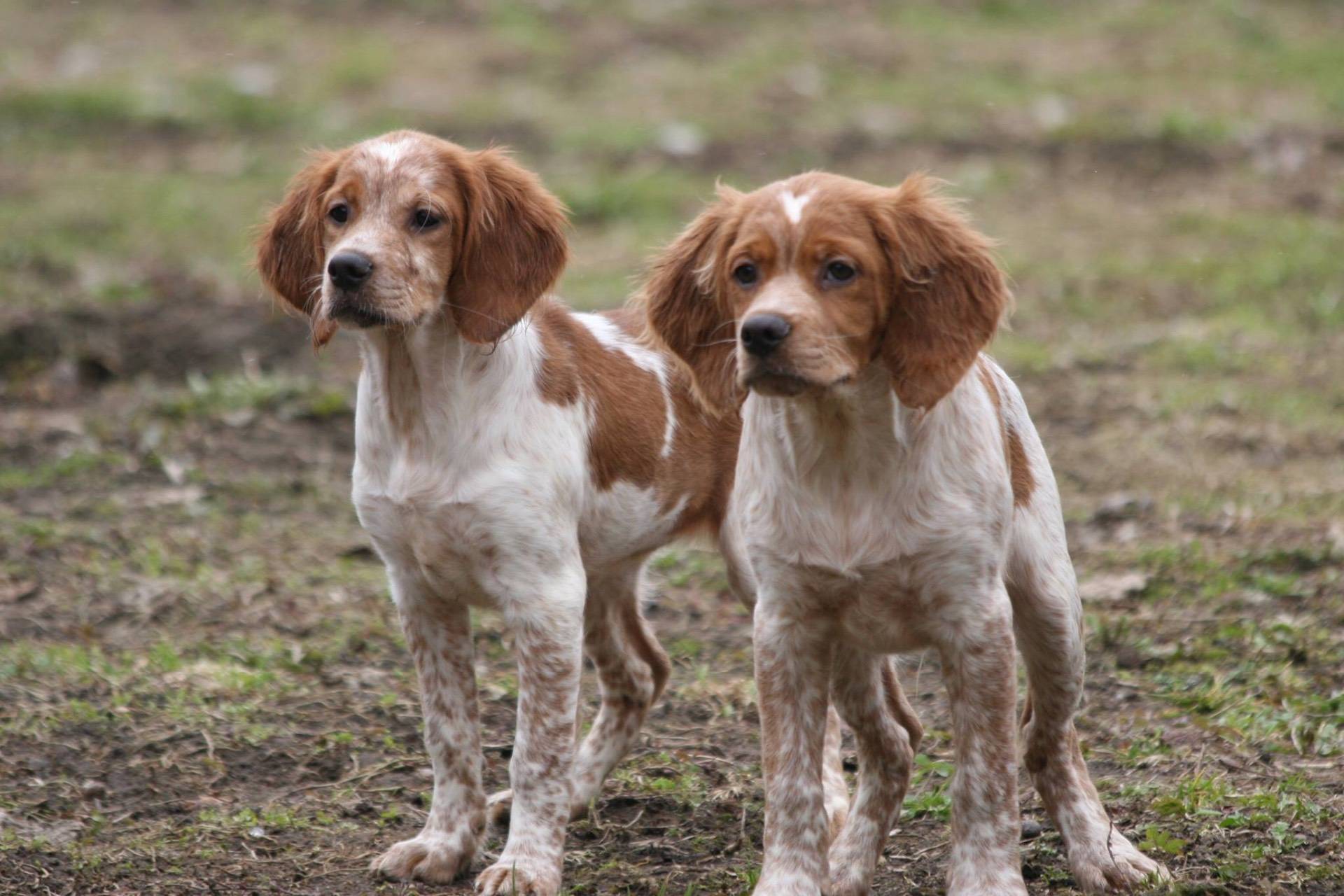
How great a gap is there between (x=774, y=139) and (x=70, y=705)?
8.27 metres

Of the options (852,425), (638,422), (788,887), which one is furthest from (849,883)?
(638,422)

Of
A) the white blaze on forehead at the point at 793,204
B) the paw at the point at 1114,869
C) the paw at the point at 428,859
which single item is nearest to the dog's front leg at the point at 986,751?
the paw at the point at 1114,869

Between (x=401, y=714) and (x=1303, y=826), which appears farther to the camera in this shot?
(x=401, y=714)

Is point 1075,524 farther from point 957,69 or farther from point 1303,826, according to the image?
point 957,69

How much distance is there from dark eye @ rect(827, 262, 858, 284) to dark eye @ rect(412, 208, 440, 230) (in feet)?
3.58

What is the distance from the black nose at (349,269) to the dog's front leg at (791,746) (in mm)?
1202

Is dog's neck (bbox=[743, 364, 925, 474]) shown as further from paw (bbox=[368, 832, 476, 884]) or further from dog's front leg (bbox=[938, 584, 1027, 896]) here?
paw (bbox=[368, 832, 476, 884])

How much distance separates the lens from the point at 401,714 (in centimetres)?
560

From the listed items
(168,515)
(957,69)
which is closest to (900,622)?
(168,515)

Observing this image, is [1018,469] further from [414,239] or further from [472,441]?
[414,239]

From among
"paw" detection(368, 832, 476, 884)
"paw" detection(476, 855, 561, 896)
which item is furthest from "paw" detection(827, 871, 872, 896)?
"paw" detection(368, 832, 476, 884)

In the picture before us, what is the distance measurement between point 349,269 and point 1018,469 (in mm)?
1662

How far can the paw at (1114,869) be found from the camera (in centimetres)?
411

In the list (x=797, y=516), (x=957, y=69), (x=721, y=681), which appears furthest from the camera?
(x=957, y=69)
